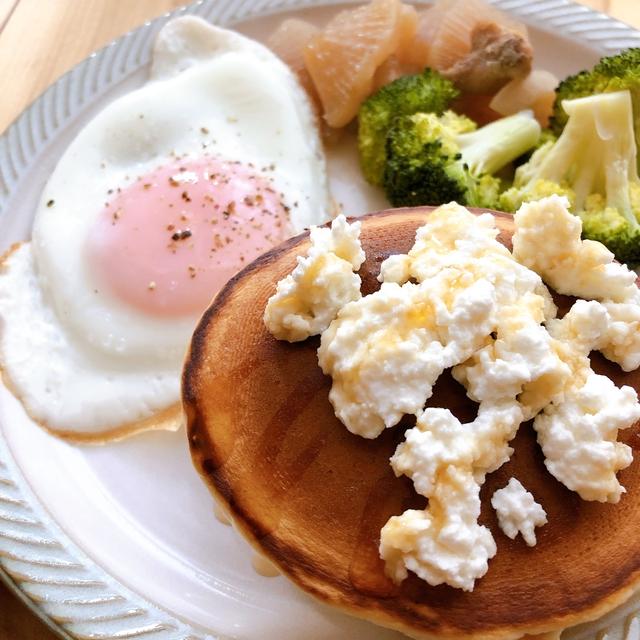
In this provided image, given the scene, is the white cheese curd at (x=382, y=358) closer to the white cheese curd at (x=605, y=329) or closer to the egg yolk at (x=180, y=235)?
the white cheese curd at (x=605, y=329)

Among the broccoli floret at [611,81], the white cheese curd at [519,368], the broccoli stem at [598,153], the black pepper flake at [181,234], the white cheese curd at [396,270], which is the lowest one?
the broccoli stem at [598,153]

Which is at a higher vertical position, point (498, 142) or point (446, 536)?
point (446, 536)

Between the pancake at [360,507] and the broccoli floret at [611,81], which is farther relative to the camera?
the broccoli floret at [611,81]

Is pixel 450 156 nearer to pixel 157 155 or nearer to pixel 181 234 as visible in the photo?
pixel 181 234

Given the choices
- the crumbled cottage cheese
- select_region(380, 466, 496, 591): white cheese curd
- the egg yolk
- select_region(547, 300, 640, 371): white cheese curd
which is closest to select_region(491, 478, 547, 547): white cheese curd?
the crumbled cottage cheese

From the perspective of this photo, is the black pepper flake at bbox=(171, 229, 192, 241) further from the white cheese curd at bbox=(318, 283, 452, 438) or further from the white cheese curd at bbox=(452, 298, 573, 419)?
the white cheese curd at bbox=(452, 298, 573, 419)

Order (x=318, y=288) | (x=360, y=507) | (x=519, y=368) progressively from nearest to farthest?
(x=519, y=368) < (x=360, y=507) < (x=318, y=288)

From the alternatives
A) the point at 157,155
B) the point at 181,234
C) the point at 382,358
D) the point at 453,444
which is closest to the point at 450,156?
the point at 181,234

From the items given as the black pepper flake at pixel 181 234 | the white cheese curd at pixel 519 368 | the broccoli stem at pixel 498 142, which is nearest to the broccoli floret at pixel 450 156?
the broccoli stem at pixel 498 142
